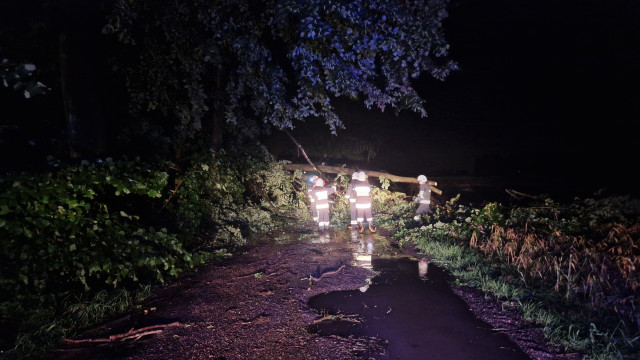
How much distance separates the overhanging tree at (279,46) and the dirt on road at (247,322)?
3410 mm

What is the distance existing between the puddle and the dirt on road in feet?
0.43

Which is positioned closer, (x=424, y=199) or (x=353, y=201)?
(x=353, y=201)

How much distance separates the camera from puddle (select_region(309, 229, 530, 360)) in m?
3.19

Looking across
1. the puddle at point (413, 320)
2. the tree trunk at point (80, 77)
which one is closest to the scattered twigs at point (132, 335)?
the puddle at point (413, 320)

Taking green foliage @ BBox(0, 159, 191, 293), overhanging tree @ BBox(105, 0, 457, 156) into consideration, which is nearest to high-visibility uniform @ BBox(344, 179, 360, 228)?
overhanging tree @ BBox(105, 0, 457, 156)

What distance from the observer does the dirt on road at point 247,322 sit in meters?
3.19

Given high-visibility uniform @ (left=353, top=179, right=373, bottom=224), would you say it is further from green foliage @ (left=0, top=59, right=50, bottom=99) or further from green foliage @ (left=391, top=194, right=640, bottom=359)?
green foliage @ (left=0, top=59, right=50, bottom=99)

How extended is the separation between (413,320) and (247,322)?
1957 mm

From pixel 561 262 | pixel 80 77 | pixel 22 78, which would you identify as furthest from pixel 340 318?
pixel 80 77

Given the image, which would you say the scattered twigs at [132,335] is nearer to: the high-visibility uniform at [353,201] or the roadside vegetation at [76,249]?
the roadside vegetation at [76,249]

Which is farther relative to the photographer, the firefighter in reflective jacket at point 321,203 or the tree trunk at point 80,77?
the firefighter in reflective jacket at point 321,203

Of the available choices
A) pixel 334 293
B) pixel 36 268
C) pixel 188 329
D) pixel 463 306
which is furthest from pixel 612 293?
pixel 36 268

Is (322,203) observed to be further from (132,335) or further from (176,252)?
(132,335)

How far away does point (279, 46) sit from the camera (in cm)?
779
